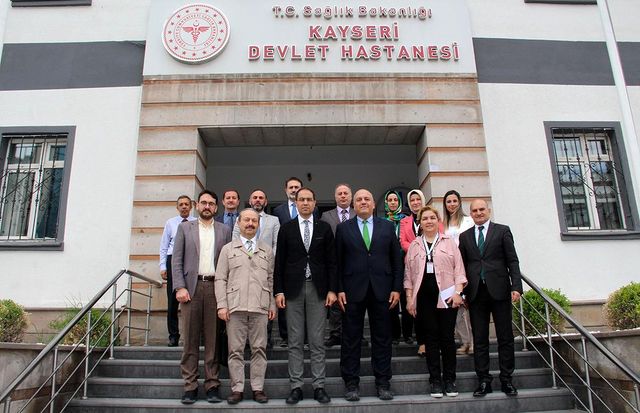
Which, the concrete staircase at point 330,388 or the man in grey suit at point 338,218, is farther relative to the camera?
the man in grey suit at point 338,218

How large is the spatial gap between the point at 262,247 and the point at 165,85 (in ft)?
13.5

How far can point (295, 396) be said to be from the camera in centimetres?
447

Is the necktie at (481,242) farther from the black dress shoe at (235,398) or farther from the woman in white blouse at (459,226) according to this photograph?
the black dress shoe at (235,398)

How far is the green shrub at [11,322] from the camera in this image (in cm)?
537

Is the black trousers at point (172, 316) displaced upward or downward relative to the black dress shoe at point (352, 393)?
upward

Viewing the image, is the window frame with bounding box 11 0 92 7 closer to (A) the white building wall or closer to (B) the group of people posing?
(A) the white building wall

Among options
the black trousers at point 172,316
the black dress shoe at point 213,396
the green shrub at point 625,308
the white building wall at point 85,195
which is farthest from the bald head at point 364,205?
the white building wall at point 85,195

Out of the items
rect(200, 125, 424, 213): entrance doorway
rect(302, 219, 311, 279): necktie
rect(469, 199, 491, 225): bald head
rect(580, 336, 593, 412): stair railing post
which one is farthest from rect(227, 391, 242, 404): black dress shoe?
rect(200, 125, 424, 213): entrance doorway

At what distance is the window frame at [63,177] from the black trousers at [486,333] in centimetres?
592

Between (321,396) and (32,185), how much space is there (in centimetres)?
602

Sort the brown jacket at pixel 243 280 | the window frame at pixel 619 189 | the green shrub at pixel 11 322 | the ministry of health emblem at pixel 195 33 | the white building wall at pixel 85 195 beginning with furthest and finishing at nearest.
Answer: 1. the ministry of health emblem at pixel 195 33
2. the window frame at pixel 619 189
3. the white building wall at pixel 85 195
4. the green shrub at pixel 11 322
5. the brown jacket at pixel 243 280

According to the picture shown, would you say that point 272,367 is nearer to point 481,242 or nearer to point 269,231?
point 269,231

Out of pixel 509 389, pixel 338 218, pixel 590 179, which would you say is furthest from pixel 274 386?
pixel 590 179

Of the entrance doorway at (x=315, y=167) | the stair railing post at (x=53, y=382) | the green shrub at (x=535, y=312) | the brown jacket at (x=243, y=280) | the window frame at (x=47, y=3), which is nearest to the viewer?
the stair railing post at (x=53, y=382)
